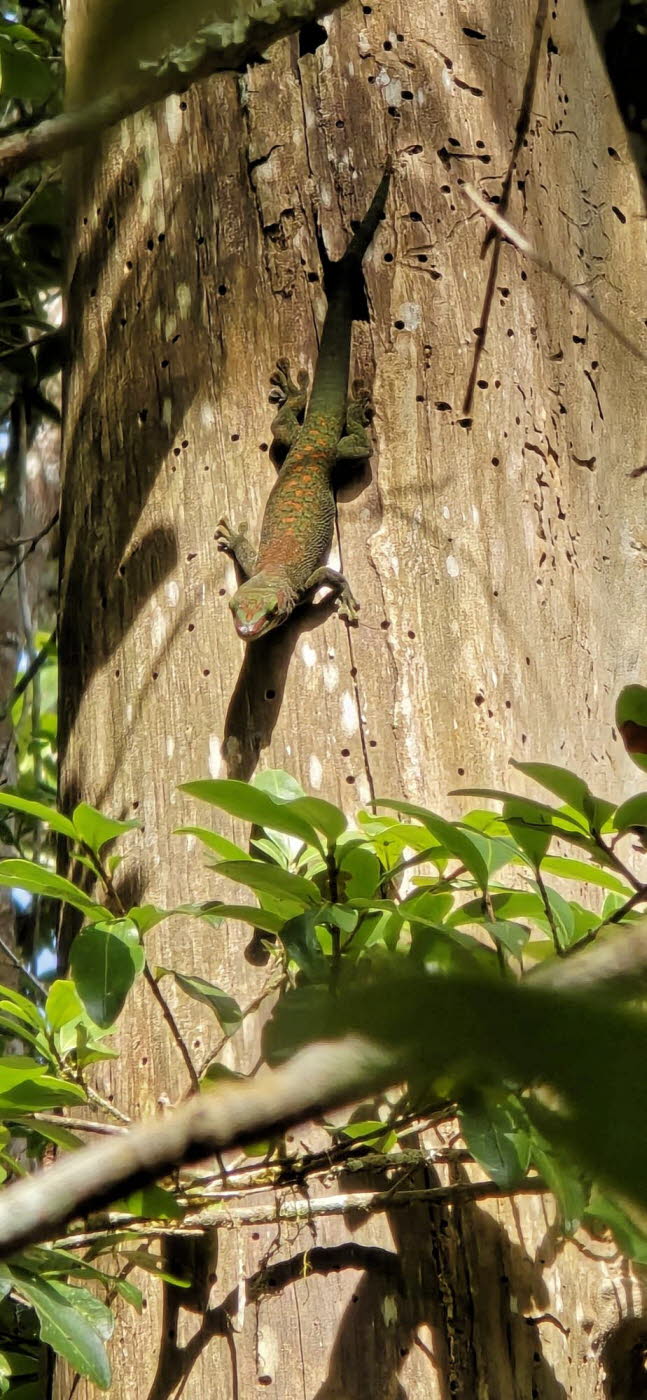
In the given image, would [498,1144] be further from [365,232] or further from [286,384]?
[365,232]

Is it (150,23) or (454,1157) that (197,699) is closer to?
(454,1157)

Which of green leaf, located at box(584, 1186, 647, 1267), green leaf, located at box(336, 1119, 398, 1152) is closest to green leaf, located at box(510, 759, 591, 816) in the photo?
green leaf, located at box(584, 1186, 647, 1267)

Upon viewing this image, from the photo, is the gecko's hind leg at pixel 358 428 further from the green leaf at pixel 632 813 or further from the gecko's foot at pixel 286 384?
the green leaf at pixel 632 813

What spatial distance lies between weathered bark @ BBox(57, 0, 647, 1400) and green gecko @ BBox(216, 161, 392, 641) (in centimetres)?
3

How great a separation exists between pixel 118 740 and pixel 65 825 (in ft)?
1.82

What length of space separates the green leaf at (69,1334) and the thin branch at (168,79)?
1.14m

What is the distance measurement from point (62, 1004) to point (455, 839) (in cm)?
53

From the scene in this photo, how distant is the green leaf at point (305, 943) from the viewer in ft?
4.28

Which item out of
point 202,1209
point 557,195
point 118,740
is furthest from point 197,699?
point 557,195

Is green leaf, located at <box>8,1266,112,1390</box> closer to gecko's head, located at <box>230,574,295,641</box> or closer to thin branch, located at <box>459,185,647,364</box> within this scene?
gecko's head, located at <box>230,574,295,641</box>

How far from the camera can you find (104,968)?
1.40m

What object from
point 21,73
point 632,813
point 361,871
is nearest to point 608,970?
point 632,813

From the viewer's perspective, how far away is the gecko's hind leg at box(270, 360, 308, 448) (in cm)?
214

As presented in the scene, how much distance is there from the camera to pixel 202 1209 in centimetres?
162
